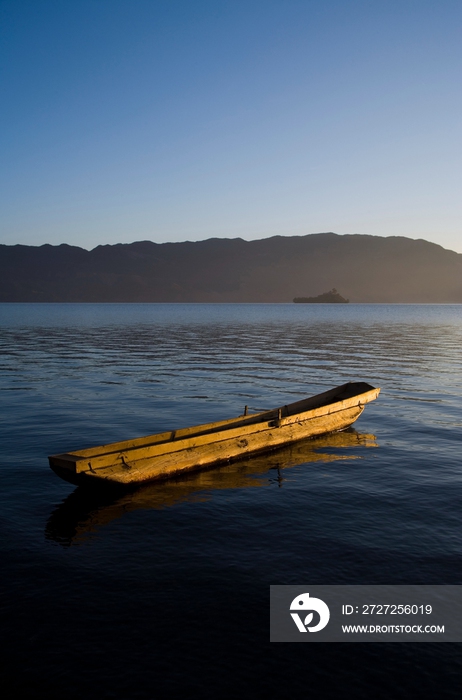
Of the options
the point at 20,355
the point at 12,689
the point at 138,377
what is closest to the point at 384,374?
the point at 138,377

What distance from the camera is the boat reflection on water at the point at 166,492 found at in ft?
36.9

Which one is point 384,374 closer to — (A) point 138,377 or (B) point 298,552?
(A) point 138,377

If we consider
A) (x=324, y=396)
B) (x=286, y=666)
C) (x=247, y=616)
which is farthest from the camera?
(x=324, y=396)

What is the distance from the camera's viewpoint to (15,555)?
9766mm

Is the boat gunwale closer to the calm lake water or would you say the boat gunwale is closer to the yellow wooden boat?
the yellow wooden boat

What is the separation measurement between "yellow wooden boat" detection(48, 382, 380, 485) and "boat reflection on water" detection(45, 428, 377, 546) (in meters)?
0.26

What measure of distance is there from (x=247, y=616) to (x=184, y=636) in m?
1.01

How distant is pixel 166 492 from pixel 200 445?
1.66m

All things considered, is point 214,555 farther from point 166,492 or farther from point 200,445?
point 200,445

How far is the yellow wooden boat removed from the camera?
475 inches

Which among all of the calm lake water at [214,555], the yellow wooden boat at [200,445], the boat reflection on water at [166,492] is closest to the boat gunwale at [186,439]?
the yellow wooden boat at [200,445]

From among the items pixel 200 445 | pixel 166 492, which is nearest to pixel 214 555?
pixel 166 492

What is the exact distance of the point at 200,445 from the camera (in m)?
14.3

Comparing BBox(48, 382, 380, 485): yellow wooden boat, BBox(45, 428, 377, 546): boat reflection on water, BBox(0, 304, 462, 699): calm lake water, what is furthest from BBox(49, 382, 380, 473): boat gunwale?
BBox(0, 304, 462, 699): calm lake water
